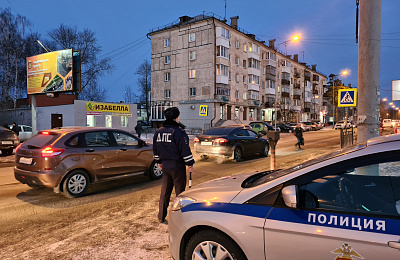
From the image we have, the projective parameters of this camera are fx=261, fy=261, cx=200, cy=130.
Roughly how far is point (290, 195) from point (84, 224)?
137 inches

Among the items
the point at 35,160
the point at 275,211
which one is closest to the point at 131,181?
the point at 35,160

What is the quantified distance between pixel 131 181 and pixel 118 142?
128 cm

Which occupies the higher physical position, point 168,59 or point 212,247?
point 168,59

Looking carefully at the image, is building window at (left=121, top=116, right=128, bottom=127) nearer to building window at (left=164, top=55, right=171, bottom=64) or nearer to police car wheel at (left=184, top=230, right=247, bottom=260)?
building window at (left=164, top=55, right=171, bottom=64)

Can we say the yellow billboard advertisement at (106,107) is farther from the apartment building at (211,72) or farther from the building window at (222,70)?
the building window at (222,70)

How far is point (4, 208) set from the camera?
4953mm

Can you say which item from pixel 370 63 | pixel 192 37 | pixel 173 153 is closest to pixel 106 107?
pixel 192 37

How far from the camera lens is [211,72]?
3781 cm

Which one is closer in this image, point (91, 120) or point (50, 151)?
point (50, 151)

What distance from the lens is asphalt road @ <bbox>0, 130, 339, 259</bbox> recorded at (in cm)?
326

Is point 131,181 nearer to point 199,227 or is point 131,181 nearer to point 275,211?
point 199,227

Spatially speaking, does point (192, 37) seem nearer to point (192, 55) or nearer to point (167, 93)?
point (192, 55)

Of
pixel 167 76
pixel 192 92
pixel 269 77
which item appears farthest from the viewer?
pixel 269 77

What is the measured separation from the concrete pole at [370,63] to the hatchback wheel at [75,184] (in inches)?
247
